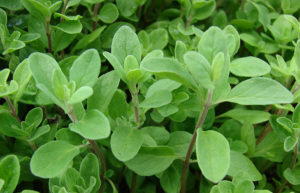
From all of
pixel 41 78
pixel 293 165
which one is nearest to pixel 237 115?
pixel 293 165

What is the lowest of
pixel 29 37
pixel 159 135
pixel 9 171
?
pixel 159 135

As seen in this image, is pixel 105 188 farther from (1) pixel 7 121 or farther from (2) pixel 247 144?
(2) pixel 247 144

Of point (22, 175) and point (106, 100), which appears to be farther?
point (22, 175)

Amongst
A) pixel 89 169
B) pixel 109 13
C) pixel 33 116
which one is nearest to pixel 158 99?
pixel 89 169

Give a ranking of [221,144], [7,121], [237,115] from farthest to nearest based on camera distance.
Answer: [237,115]
[7,121]
[221,144]

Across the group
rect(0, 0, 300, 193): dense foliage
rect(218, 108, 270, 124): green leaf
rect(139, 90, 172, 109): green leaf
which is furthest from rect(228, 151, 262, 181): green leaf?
rect(139, 90, 172, 109): green leaf

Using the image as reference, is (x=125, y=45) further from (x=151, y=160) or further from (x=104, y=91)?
(x=151, y=160)

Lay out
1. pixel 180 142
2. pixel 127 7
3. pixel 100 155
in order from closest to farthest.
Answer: pixel 100 155, pixel 180 142, pixel 127 7

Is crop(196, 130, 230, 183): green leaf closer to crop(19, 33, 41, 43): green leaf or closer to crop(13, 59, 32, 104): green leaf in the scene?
crop(13, 59, 32, 104): green leaf
